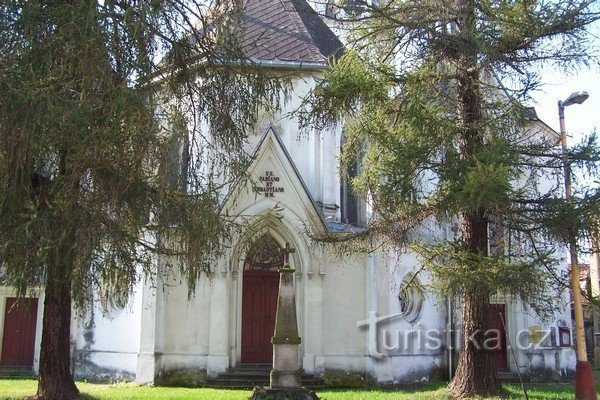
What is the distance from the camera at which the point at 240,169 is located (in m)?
9.81

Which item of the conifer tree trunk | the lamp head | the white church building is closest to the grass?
the conifer tree trunk

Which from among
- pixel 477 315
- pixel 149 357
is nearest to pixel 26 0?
pixel 477 315

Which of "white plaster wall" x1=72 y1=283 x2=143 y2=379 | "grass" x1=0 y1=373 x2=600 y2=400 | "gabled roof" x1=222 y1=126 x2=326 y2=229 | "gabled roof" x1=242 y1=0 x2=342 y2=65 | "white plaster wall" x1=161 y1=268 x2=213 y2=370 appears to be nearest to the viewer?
"grass" x1=0 y1=373 x2=600 y2=400

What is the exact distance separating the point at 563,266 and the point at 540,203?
38.1 ft

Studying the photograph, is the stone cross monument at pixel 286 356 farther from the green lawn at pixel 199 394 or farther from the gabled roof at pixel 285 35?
the gabled roof at pixel 285 35

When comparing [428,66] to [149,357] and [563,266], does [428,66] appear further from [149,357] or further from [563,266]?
[563,266]

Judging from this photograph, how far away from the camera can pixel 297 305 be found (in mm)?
15812

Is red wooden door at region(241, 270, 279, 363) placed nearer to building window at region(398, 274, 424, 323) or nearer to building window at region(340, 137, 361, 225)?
building window at region(340, 137, 361, 225)

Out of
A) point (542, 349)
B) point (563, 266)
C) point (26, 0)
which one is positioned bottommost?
point (542, 349)

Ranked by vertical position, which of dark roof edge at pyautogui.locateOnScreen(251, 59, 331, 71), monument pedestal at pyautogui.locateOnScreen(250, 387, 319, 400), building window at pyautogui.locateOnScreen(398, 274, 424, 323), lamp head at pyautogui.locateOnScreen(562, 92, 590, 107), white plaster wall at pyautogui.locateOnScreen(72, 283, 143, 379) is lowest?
monument pedestal at pyautogui.locateOnScreen(250, 387, 319, 400)

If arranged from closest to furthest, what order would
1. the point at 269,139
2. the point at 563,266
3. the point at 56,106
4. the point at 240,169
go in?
1. the point at 56,106
2. the point at 240,169
3. the point at 269,139
4. the point at 563,266

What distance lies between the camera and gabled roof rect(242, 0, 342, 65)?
684 inches

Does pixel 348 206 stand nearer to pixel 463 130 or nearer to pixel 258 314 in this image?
pixel 258 314

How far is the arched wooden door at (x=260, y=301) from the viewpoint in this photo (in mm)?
15711
